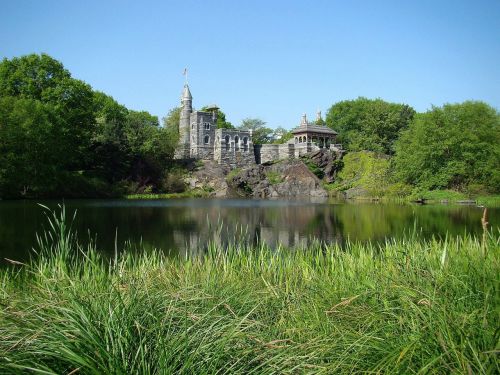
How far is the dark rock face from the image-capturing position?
5594 cm

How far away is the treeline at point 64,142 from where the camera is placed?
35094mm

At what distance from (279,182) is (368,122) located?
60.8ft

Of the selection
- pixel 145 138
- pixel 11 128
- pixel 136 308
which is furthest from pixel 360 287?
pixel 145 138

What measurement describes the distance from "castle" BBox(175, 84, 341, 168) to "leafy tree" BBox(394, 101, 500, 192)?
709 inches

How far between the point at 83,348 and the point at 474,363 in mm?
2382

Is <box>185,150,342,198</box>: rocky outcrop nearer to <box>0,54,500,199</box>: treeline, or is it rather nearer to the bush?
the bush

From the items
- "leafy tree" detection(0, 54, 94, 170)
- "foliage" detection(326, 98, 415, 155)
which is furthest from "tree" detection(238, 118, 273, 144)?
"leafy tree" detection(0, 54, 94, 170)

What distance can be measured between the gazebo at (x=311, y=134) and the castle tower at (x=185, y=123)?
621 inches

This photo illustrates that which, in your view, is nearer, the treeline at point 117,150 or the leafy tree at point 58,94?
the treeline at point 117,150

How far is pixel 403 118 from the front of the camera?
7000 cm

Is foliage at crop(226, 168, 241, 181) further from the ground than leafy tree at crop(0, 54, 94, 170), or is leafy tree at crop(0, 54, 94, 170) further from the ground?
leafy tree at crop(0, 54, 94, 170)

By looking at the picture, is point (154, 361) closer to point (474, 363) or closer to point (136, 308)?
point (136, 308)

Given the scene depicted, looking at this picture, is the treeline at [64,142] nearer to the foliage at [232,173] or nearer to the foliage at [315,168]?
the foliage at [232,173]

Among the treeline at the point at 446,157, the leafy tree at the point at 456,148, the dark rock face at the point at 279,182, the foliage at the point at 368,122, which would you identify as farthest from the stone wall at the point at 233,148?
the leafy tree at the point at 456,148
